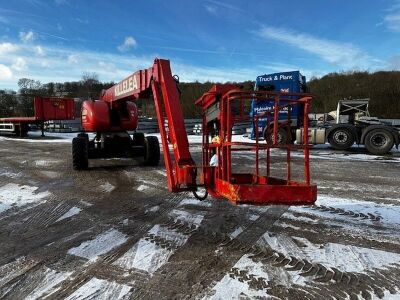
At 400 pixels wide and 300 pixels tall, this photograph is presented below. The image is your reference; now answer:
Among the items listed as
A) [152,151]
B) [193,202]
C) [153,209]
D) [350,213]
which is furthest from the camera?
[152,151]

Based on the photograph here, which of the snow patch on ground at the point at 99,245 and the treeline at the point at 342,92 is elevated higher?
the treeline at the point at 342,92

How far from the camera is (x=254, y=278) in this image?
3.51m

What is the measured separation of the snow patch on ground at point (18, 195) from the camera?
6.34 metres

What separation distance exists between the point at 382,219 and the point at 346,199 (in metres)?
1.17

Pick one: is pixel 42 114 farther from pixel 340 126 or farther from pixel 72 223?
pixel 72 223

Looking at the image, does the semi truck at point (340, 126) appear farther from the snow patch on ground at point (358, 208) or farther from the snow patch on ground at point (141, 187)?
the snow patch on ground at point (358, 208)

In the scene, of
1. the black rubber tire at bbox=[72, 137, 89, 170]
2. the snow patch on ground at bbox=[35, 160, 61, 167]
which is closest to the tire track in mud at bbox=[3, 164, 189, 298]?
the black rubber tire at bbox=[72, 137, 89, 170]

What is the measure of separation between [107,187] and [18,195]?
1.60 metres

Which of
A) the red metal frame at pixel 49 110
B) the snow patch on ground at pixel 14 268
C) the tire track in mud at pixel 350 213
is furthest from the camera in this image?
the red metal frame at pixel 49 110

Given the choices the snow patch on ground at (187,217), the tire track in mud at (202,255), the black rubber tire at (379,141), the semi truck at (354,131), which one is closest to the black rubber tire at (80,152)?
the snow patch on ground at (187,217)

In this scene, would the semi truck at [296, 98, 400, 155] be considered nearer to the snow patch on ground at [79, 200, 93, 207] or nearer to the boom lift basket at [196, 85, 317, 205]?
the snow patch on ground at [79, 200, 93, 207]

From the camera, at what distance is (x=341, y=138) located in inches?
592

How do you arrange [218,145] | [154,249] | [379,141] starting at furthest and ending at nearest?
[379,141]
[218,145]
[154,249]

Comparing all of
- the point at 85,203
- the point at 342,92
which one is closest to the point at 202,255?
the point at 85,203
